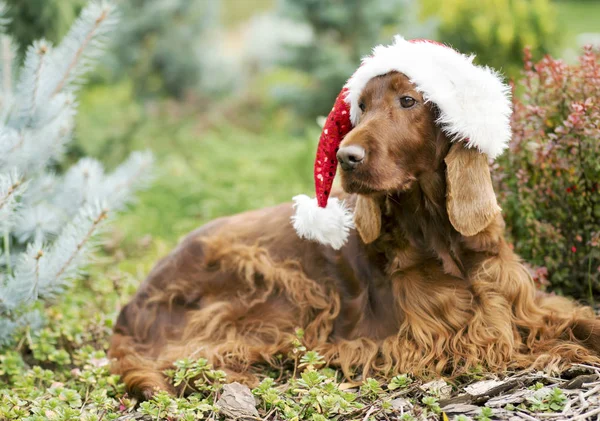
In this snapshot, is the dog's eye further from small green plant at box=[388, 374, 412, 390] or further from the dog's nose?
small green plant at box=[388, 374, 412, 390]

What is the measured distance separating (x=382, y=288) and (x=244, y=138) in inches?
195

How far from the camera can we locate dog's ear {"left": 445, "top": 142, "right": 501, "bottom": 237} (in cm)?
247

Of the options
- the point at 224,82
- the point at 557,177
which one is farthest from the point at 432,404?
the point at 224,82

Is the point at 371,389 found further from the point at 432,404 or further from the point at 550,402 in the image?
the point at 550,402

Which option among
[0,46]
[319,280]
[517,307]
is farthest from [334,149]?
[0,46]

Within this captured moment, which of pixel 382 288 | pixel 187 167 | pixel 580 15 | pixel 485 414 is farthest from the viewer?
pixel 580 15

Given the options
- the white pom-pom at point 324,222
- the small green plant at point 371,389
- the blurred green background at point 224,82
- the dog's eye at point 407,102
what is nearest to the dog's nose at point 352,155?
the dog's eye at point 407,102

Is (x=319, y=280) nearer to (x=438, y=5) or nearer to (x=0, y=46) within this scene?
(x=0, y=46)

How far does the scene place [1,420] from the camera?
2.47 metres

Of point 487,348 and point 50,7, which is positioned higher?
point 50,7

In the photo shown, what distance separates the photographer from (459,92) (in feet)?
7.97

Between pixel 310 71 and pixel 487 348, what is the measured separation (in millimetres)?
5199

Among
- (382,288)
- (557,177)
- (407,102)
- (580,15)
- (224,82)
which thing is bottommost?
(382,288)

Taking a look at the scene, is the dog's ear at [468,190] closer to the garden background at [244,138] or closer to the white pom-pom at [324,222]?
the white pom-pom at [324,222]
